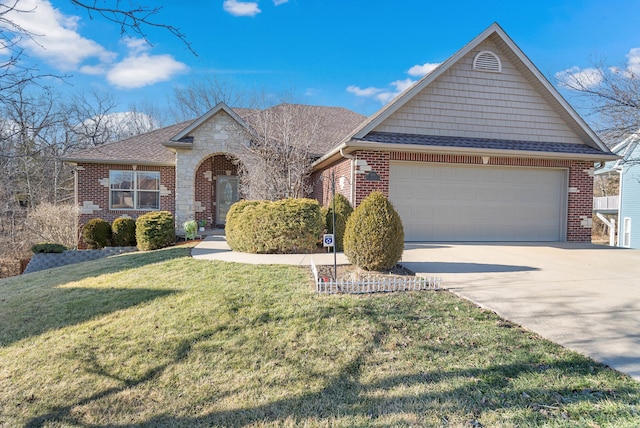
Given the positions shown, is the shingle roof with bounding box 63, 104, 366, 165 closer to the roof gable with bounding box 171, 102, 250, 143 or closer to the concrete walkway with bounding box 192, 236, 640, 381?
the roof gable with bounding box 171, 102, 250, 143

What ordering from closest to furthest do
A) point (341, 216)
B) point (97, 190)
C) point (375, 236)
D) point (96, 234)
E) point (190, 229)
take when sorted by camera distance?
point (375, 236) < point (341, 216) < point (190, 229) < point (96, 234) < point (97, 190)

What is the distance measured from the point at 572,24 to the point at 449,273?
9.69 m

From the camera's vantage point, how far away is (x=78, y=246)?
1423cm

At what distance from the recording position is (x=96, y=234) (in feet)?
42.1

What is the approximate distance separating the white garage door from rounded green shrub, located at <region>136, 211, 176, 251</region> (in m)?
7.02

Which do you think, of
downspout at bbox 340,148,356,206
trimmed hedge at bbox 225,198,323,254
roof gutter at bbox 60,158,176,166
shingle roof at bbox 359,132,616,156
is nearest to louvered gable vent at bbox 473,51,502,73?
shingle roof at bbox 359,132,616,156

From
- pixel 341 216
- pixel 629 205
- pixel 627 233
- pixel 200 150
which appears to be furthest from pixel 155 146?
pixel 627 233

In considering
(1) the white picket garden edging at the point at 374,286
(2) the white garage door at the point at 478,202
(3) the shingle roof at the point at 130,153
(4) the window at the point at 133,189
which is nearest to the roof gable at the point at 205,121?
(3) the shingle roof at the point at 130,153

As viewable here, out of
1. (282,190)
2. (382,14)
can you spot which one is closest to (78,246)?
(282,190)

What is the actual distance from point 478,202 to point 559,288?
5.92 metres

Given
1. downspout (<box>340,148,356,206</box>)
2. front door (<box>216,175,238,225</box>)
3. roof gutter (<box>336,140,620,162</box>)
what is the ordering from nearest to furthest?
roof gutter (<box>336,140,620,162</box>)
downspout (<box>340,148,356,206</box>)
front door (<box>216,175,238,225</box>)

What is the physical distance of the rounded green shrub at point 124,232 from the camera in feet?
42.5

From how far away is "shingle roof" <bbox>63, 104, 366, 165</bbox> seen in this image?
14594 mm

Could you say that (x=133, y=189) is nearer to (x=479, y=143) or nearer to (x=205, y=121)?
(x=205, y=121)
